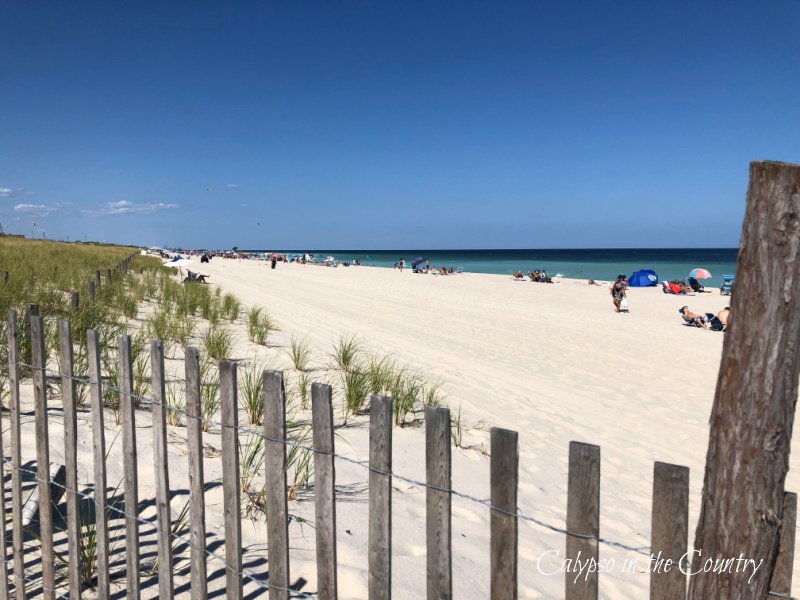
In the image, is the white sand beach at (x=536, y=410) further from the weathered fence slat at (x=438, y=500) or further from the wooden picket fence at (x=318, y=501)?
the weathered fence slat at (x=438, y=500)

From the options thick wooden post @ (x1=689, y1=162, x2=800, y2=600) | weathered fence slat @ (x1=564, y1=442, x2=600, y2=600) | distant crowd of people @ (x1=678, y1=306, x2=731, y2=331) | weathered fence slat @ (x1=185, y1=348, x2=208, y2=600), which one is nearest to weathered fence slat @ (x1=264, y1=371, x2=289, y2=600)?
weathered fence slat @ (x1=185, y1=348, x2=208, y2=600)

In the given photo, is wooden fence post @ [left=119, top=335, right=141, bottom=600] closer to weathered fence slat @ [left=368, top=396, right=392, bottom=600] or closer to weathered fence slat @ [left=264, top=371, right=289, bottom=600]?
weathered fence slat @ [left=264, top=371, right=289, bottom=600]

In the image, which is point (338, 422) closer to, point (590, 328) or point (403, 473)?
point (403, 473)

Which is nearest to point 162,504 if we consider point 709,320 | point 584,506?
point 584,506

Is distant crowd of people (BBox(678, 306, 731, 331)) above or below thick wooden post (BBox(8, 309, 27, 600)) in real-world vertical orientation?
below

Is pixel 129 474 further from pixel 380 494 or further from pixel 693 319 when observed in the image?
pixel 693 319

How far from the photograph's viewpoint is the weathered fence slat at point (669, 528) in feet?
4.17

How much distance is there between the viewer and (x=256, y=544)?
2.79 metres

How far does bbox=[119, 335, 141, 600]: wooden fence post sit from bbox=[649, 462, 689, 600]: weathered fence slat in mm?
1829

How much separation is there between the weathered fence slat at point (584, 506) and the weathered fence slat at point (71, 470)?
1970 millimetres

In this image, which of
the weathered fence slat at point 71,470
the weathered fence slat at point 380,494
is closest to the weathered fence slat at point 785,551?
the weathered fence slat at point 380,494

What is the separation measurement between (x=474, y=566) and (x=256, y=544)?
3.76 feet

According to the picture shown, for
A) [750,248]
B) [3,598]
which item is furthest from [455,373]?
[750,248]

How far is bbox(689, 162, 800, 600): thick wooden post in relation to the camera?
4.06ft
